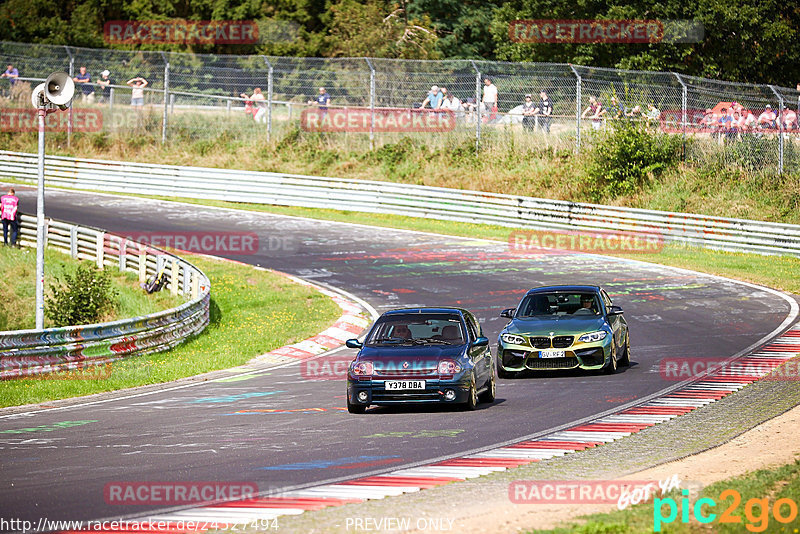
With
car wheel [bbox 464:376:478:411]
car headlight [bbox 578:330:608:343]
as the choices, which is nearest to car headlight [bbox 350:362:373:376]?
car wheel [bbox 464:376:478:411]

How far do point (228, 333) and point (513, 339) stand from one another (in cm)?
803

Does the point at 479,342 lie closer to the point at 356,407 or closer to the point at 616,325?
the point at 356,407

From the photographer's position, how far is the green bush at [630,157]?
36.1 meters

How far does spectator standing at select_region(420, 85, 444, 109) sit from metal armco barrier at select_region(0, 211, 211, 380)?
13711 mm

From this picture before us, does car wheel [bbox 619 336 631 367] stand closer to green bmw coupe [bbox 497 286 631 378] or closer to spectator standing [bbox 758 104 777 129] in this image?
green bmw coupe [bbox 497 286 631 378]

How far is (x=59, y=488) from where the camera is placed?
30.5 feet

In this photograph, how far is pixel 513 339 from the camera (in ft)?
54.0

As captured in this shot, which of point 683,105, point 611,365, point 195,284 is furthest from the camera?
point 683,105

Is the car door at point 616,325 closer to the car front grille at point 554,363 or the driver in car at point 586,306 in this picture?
the driver in car at point 586,306

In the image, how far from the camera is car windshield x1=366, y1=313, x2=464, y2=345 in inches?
552

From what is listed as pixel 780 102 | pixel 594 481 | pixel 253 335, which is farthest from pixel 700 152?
pixel 594 481

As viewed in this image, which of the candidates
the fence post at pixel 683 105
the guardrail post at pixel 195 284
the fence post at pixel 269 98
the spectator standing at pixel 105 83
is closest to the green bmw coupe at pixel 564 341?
the guardrail post at pixel 195 284

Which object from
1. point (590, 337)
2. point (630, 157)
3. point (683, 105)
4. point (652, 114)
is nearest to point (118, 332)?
point (590, 337)

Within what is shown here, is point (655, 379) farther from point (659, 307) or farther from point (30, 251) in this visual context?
point (30, 251)
